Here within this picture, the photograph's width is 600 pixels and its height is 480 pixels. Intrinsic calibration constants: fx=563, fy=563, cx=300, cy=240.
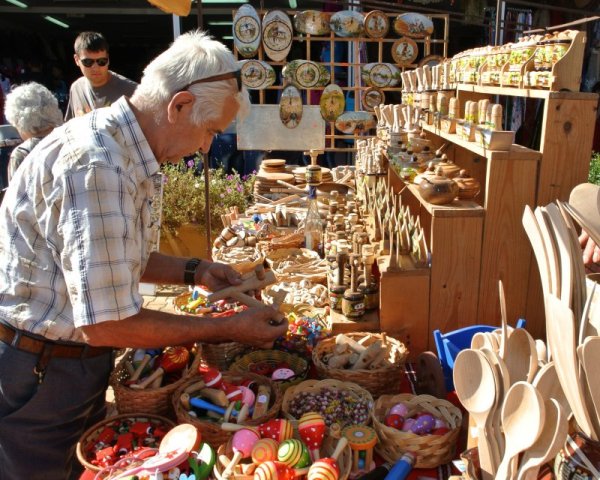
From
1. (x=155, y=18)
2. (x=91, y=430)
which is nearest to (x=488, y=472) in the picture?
(x=91, y=430)

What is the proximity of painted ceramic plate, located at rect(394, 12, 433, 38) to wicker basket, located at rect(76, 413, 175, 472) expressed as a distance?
5660mm

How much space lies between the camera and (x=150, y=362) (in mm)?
1678

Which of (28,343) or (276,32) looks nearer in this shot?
(28,343)

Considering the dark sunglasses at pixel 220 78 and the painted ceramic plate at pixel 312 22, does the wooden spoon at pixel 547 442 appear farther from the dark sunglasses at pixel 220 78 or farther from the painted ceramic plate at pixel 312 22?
the painted ceramic plate at pixel 312 22

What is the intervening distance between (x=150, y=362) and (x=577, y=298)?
1.19 m

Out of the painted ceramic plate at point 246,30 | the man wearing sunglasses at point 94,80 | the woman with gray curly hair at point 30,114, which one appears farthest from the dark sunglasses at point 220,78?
the painted ceramic plate at point 246,30

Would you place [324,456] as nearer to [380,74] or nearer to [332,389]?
[332,389]

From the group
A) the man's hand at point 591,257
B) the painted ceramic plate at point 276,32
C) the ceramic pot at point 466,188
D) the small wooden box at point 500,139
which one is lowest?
the man's hand at point 591,257

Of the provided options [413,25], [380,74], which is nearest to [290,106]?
[380,74]

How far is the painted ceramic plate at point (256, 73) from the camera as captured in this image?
619cm

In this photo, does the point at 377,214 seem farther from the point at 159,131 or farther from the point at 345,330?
the point at 159,131

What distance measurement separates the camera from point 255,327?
58.5 inches

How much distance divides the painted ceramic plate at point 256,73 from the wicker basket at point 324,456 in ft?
17.5

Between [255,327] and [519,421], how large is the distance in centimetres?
74
